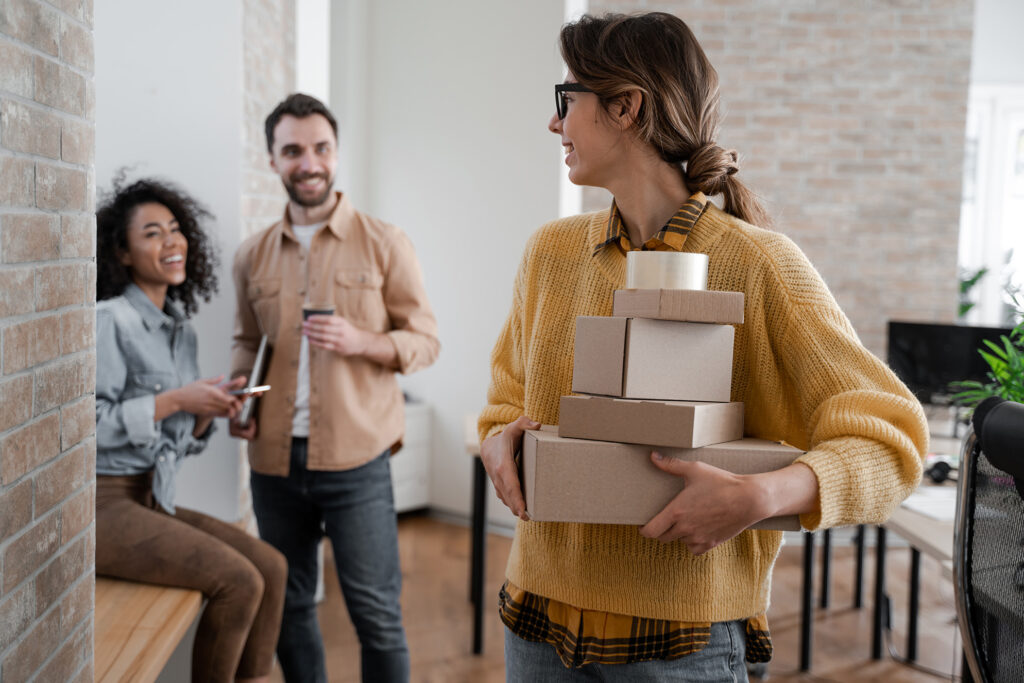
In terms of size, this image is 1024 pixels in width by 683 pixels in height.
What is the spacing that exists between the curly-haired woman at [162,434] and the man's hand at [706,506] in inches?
61.0

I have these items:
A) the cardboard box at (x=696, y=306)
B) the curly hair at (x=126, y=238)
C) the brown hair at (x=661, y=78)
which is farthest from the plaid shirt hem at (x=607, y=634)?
the curly hair at (x=126, y=238)

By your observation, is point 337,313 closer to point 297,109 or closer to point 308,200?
point 308,200

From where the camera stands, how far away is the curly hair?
244 centimetres

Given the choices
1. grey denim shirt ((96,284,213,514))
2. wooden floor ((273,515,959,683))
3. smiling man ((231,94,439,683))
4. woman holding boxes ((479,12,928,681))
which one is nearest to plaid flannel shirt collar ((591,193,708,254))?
woman holding boxes ((479,12,928,681))

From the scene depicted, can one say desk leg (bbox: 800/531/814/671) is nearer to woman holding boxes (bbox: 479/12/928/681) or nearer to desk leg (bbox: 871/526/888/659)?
desk leg (bbox: 871/526/888/659)

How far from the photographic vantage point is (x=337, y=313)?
8.77ft

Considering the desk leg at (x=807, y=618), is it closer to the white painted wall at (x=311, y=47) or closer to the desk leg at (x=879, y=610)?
the desk leg at (x=879, y=610)

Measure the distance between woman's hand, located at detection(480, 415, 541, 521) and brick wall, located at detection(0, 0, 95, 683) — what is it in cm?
68

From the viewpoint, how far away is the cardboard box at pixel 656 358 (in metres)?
1.10

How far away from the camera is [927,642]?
3.64 metres

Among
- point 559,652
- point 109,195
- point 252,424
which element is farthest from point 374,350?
point 559,652

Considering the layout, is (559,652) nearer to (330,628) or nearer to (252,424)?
(252,424)

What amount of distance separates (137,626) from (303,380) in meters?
0.80

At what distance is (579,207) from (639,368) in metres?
4.02
